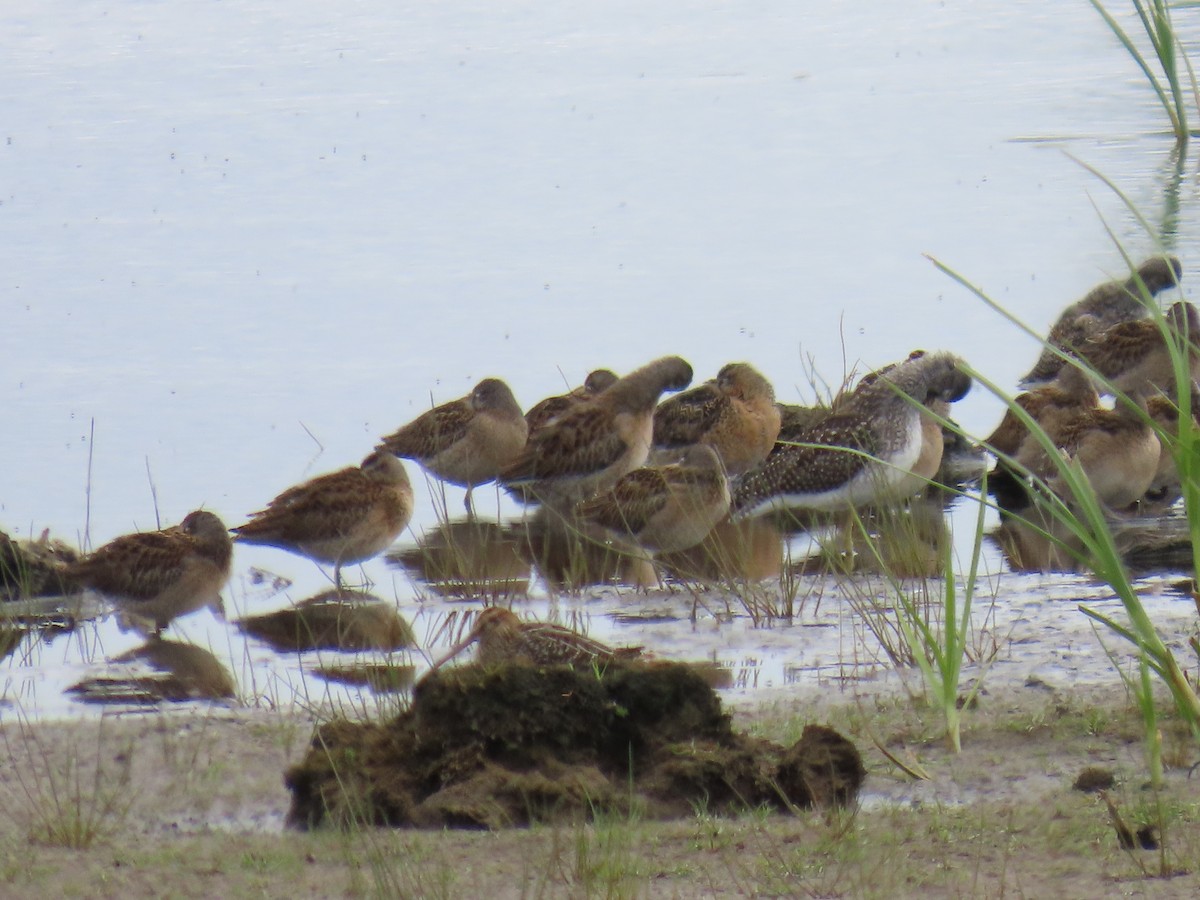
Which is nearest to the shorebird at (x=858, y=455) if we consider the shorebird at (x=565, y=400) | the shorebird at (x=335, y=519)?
the shorebird at (x=565, y=400)

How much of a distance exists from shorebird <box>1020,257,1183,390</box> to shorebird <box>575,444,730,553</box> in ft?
9.04

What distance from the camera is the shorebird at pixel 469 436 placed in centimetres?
1091

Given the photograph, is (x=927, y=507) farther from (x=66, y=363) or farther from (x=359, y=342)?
(x=66, y=363)

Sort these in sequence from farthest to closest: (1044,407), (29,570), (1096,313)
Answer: (1096,313), (1044,407), (29,570)

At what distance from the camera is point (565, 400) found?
11.5 m

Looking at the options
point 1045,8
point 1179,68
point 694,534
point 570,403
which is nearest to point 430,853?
point 694,534

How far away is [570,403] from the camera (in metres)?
11.4

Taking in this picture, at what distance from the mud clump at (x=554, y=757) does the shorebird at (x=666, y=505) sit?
3398mm

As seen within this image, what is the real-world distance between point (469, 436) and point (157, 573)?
273cm

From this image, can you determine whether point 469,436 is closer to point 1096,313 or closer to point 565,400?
point 565,400

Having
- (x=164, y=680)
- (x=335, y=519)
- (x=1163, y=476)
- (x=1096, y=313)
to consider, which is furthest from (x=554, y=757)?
(x=1096, y=313)

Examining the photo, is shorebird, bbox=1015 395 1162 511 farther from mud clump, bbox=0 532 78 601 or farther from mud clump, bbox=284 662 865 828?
mud clump, bbox=0 532 78 601

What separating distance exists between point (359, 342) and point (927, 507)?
450 cm

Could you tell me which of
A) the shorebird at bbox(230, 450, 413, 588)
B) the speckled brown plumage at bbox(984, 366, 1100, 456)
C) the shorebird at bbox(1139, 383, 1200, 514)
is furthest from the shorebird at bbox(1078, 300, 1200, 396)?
the shorebird at bbox(230, 450, 413, 588)
